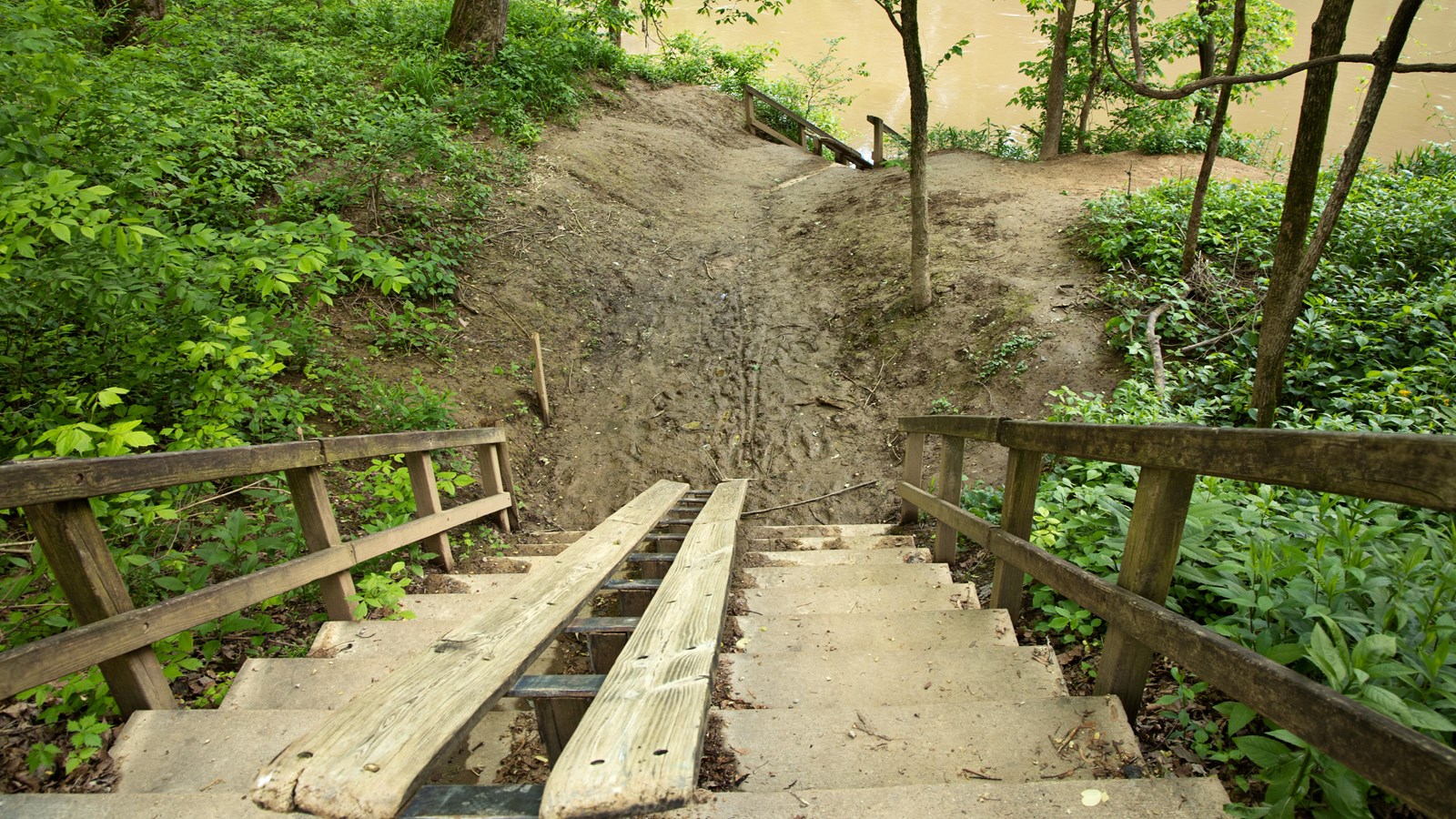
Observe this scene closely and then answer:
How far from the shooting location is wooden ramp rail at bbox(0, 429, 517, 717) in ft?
5.49

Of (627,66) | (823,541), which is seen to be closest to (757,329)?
(823,541)

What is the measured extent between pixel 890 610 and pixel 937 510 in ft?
2.63

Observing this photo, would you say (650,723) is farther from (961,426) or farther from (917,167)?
(917,167)

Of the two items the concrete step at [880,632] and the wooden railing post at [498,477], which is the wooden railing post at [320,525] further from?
the wooden railing post at [498,477]

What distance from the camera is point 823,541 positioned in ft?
15.6

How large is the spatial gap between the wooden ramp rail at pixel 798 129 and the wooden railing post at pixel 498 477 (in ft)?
39.0

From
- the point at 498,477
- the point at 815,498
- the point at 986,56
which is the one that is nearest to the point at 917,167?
the point at 815,498

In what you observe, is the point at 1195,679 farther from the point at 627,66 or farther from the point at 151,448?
the point at 627,66

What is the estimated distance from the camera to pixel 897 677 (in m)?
2.35

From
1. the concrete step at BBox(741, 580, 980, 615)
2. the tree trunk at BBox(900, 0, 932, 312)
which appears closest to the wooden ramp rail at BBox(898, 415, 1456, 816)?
the concrete step at BBox(741, 580, 980, 615)

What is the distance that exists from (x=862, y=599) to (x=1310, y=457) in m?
2.19

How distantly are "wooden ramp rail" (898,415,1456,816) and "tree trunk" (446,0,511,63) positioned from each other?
1041 cm

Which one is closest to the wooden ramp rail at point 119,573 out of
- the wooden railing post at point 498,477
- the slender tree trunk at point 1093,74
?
the wooden railing post at point 498,477

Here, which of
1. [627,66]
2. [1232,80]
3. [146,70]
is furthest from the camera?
[627,66]
